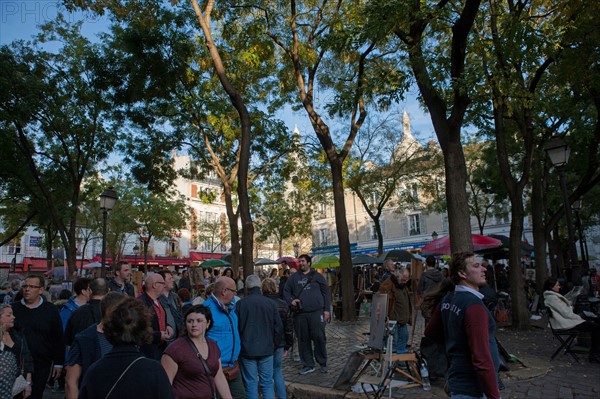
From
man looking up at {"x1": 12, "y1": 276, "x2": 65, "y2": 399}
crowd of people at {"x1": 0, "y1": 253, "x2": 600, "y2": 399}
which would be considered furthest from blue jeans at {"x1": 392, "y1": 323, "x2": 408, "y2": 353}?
man looking up at {"x1": 12, "y1": 276, "x2": 65, "y2": 399}

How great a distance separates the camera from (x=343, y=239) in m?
14.2

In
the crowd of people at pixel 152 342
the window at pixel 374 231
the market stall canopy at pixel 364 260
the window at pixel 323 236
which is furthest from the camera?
the window at pixel 323 236

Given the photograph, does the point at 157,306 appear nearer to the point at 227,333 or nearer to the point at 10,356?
the point at 227,333

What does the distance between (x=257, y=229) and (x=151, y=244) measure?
49.6 ft

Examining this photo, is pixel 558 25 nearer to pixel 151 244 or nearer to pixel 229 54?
pixel 229 54

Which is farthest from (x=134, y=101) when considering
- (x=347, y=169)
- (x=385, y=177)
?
(x=385, y=177)

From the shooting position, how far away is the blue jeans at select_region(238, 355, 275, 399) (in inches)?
210

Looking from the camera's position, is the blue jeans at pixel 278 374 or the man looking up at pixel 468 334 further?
the blue jeans at pixel 278 374

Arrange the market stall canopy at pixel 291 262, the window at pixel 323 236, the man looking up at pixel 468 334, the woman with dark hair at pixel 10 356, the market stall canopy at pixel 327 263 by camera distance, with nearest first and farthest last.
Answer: the man looking up at pixel 468 334 → the woman with dark hair at pixel 10 356 → the market stall canopy at pixel 291 262 → the market stall canopy at pixel 327 263 → the window at pixel 323 236

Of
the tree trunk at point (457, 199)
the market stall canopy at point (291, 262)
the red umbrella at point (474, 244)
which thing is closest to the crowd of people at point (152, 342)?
the tree trunk at point (457, 199)

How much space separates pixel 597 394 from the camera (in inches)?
235

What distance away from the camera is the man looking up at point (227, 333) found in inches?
184

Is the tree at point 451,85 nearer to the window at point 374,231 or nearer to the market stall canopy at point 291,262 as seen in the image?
the market stall canopy at point 291,262

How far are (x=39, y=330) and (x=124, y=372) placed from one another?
10.5 feet
